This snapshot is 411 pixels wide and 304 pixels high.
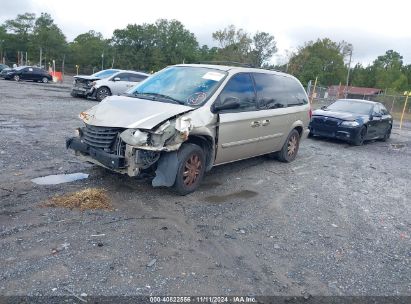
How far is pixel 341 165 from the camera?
9.41m

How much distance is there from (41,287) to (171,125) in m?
2.70

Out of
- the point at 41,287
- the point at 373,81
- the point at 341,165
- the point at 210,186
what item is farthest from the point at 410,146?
the point at 373,81

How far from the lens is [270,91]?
750 centimetres

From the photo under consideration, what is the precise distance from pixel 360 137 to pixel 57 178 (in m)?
10.2

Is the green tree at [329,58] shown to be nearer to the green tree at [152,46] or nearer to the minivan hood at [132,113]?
the green tree at [152,46]

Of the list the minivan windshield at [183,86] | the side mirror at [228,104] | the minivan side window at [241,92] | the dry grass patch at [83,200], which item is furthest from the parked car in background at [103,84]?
the dry grass patch at [83,200]

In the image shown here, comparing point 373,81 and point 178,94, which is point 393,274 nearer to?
point 178,94

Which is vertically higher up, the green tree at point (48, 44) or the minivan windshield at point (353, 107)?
the green tree at point (48, 44)

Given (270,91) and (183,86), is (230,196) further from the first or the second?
(270,91)

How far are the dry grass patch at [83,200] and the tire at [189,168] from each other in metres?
1.05

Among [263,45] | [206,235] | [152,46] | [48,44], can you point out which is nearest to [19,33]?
[48,44]

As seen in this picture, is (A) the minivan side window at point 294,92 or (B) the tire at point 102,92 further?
(B) the tire at point 102,92

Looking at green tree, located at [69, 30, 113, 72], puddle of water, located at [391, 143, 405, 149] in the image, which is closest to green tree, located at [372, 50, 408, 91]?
green tree, located at [69, 30, 113, 72]

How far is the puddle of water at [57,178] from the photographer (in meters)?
5.75
